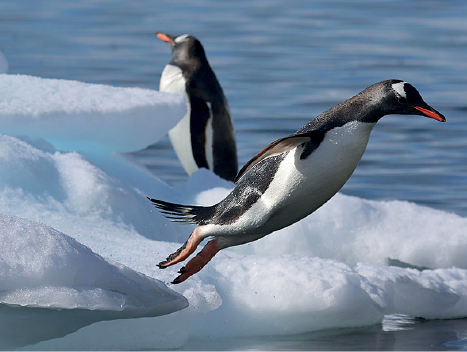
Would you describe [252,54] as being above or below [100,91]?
below

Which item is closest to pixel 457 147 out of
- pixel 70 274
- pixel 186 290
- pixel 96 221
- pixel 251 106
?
pixel 251 106

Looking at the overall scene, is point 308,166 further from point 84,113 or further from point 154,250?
point 84,113

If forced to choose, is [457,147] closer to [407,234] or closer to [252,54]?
[407,234]

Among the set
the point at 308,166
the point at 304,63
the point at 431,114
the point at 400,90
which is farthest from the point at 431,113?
the point at 304,63

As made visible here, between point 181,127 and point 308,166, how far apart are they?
4.44 meters

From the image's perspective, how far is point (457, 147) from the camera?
28.8 feet

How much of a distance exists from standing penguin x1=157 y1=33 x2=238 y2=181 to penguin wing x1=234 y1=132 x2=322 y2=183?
4271 mm

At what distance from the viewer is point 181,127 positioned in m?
7.53

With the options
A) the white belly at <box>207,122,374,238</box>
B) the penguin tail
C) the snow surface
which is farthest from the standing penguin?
the white belly at <box>207,122,374,238</box>

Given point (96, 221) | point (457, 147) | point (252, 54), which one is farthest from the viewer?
point (252, 54)

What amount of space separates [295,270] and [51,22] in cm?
1372

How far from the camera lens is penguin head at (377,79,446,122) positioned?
3.09m

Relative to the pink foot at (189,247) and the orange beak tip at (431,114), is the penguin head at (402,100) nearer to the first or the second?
the orange beak tip at (431,114)

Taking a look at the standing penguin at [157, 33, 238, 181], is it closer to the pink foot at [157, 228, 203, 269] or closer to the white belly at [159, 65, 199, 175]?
the white belly at [159, 65, 199, 175]
